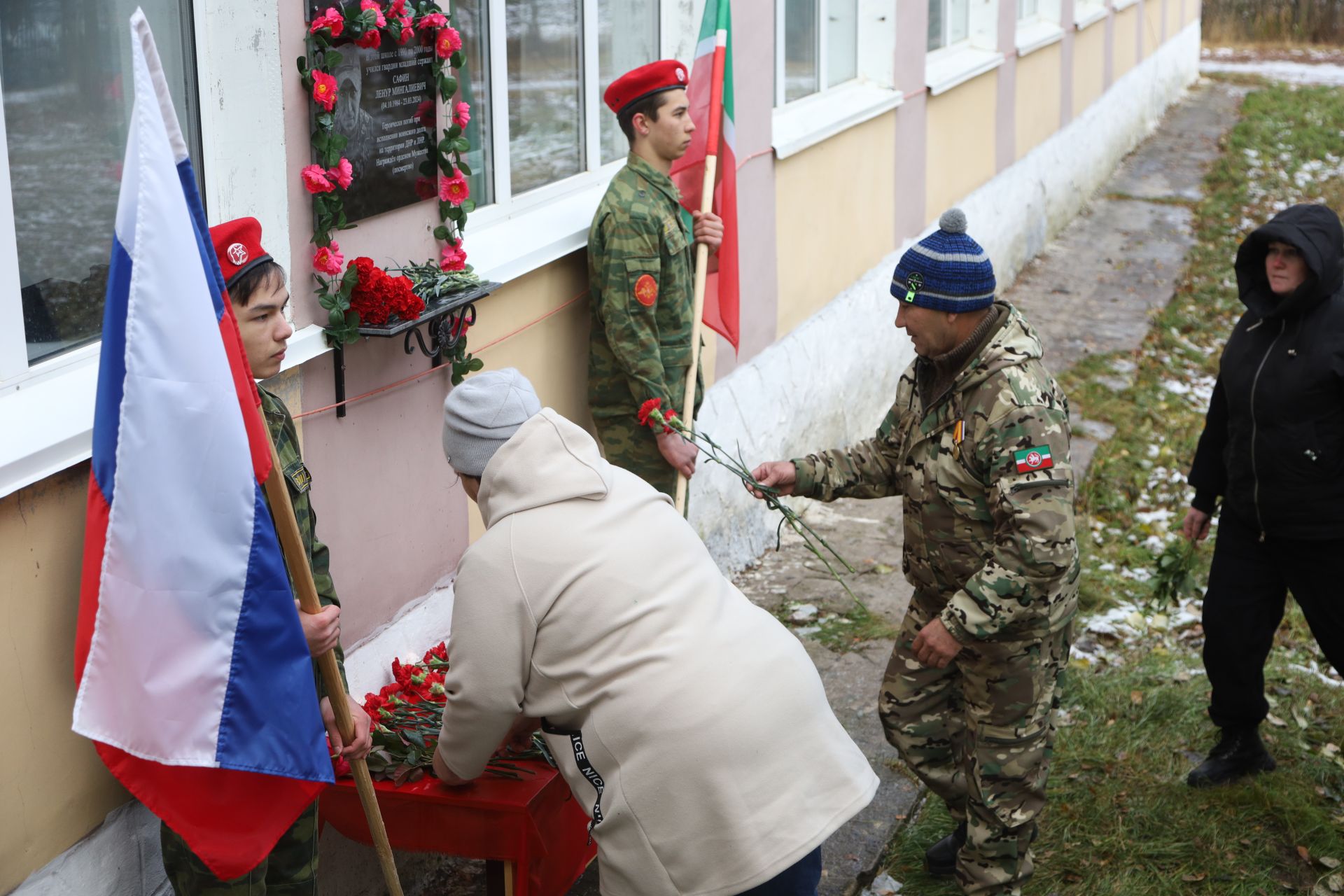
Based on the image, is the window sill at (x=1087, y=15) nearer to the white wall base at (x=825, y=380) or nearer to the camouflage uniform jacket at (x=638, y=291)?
the white wall base at (x=825, y=380)

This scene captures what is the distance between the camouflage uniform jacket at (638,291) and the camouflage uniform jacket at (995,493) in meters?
1.17

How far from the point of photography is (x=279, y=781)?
9.68 feet

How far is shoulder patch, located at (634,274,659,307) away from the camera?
4.86 m

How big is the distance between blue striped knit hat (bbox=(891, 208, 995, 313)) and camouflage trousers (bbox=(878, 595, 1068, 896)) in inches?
35.7

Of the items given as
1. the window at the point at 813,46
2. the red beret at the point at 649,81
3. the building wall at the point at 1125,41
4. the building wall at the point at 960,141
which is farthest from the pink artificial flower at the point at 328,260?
the building wall at the point at 1125,41

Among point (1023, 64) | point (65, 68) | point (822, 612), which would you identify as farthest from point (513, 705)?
point (1023, 64)

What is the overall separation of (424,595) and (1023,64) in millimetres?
9437

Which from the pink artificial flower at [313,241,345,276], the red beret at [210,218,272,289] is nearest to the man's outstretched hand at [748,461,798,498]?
the pink artificial flower at [313,241,345,276]

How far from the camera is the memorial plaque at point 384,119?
3.81 m

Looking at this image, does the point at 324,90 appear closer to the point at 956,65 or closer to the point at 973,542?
the point at 973,542

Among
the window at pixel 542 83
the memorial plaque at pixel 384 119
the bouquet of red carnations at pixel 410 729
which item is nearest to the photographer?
the bouquet of red carnations at pixel 410 729

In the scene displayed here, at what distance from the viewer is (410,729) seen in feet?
11.8

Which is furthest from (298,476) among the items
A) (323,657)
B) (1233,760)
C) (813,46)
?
(813,46)

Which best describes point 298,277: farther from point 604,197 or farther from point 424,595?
point 604,197
